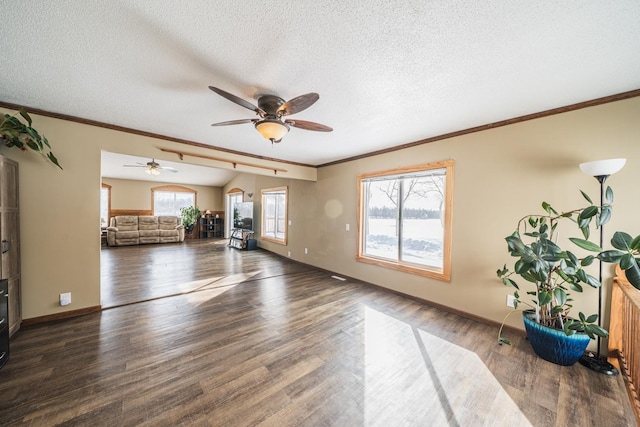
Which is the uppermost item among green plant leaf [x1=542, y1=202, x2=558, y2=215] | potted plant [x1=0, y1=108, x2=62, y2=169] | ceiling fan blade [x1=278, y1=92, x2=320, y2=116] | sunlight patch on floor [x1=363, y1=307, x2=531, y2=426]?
ceiling fan blade [x1=278, y1=92, x2=320, y2=116]

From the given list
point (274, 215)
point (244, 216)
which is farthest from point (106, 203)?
point (274, 215)

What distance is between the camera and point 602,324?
2.06 meters

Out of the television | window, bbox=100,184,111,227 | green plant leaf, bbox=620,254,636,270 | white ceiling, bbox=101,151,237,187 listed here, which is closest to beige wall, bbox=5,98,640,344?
green plant leaf, bbox=620,254,636,270

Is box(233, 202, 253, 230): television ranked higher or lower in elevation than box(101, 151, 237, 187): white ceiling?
lower

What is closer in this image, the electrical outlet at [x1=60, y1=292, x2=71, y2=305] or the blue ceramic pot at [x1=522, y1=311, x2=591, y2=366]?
the blue ceramic pot at [x1=522, y1=311, x2=591, y2=366]

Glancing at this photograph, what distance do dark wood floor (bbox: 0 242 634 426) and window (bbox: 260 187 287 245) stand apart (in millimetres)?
3837

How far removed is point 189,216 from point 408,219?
8856 millimetres

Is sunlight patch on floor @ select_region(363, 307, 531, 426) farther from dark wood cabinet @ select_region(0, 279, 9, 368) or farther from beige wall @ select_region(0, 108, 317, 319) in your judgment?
beige wall @ select_region(0, 108, 317, 319)

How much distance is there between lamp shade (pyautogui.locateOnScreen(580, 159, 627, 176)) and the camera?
5.90 feet

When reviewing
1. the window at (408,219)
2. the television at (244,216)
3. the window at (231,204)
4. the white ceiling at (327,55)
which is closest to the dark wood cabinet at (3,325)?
the white ceiling at (327,55)

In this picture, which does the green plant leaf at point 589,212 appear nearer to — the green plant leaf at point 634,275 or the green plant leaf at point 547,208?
the green plant leaf at point 547,208

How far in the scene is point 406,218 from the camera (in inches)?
146

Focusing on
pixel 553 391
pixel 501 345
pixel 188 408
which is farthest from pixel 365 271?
pixel 188 408

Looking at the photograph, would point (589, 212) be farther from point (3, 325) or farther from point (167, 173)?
point (167, 173)
